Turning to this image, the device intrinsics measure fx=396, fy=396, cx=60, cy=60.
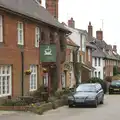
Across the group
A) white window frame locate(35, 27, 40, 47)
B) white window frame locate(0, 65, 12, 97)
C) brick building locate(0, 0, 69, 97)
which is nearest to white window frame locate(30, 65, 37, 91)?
brick building locate(0, 0, 69, 97)

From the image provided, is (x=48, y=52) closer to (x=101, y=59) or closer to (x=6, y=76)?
(x=6, y=76)

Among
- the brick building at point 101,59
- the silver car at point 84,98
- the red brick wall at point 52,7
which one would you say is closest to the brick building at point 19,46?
the silver car at point 84,98

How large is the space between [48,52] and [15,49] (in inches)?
88.0

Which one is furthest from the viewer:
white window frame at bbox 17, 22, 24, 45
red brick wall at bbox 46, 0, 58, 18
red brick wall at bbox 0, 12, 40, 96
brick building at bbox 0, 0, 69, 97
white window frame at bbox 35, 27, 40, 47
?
red brick wall at bbox 46, 0, 58, 18

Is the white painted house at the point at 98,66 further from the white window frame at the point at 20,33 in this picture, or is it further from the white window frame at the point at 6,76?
the white window frame at the point at 6,76

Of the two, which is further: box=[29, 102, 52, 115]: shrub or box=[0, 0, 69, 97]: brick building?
box=[0, 0, 69, 97]: brick building

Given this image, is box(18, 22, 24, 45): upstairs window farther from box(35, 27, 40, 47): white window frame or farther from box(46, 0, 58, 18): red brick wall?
box(46, 0, 58, 18): red brick wall

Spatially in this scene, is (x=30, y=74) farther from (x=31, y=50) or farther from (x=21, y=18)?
(x=21, y=18)

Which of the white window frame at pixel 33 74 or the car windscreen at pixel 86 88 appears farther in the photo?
the white window frame at pixel 33 74

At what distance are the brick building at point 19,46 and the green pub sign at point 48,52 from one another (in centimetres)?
173

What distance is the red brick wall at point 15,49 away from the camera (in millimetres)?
25047

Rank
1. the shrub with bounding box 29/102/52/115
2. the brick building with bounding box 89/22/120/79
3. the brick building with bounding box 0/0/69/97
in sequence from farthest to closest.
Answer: the brick building with bounding box 89/22/120/79 → the brick building with bounding box 0/0/69/97 → the shrub with bounding box 29/102/52/115

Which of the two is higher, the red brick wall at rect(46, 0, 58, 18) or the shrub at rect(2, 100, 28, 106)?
the red brick wall at rect(46, 0, 58, 18)

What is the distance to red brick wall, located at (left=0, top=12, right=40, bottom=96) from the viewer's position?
25.0 metres
